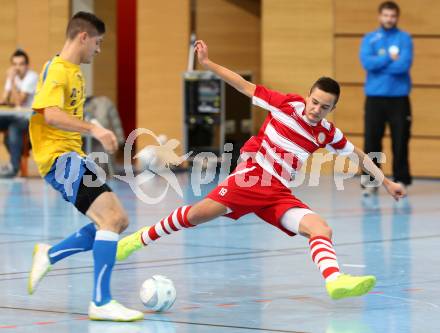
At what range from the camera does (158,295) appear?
545 centimetres

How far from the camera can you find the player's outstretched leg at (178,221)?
6.13 metres

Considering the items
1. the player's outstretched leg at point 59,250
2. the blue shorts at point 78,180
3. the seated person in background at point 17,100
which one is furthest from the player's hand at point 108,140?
the seated person in background at point 17,100

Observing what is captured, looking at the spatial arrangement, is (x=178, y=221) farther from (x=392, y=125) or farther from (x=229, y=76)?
(x=392, y=125)

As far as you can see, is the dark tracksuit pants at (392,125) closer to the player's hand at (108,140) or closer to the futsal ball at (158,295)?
the futsal ball at (158,295)

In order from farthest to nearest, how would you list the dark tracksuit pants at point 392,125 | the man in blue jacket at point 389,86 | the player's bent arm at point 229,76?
the dark tracksuit pants at point 392,125 → the man in blue jacket at point 389,86 → the player's bent arm at point 229,76

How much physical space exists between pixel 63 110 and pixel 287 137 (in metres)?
1.29

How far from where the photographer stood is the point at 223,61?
52.0ft

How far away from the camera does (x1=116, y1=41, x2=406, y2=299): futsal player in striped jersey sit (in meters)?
5.98

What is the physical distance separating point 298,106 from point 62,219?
4.03 metres


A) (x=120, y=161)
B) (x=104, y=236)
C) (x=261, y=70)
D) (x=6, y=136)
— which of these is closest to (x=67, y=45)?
(x=104, y=236)

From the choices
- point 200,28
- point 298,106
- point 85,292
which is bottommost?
point 85,292

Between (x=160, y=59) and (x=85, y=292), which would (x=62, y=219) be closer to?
(x=85, y=292)

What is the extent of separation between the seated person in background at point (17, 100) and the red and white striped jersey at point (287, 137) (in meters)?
7.71

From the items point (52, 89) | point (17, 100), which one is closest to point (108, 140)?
point (52, 89)
